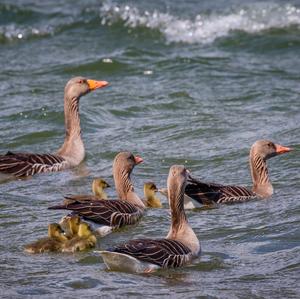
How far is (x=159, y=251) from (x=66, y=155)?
19.8 ft

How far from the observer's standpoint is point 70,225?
11078 mm

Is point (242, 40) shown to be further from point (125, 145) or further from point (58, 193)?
point (58, 193)

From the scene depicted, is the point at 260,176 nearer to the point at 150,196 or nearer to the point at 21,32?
the point at 150,196

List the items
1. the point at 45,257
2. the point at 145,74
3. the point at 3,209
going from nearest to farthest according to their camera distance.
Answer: the point at 45,257
the point at 3,209
the point at 145,74

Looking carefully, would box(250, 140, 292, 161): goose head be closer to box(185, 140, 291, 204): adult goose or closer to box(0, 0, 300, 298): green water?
box(185, 140, 291, 204): adult goose

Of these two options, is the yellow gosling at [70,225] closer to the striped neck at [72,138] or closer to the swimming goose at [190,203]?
the swimming goose at [190,203]

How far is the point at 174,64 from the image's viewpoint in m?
22.2

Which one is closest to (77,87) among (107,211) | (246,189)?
(246,189)

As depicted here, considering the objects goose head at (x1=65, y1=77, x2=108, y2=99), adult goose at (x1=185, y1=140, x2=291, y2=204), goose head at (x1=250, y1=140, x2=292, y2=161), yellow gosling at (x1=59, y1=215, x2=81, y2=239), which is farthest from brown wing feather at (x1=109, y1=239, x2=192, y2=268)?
goose head at (x1=65, y1=77, x2=108, y2=99)

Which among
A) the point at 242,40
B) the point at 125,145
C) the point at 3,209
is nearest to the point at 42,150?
the point at 125,145

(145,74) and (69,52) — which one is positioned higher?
(69,52)

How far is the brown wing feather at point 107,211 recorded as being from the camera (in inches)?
440

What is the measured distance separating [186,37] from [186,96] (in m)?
6.01

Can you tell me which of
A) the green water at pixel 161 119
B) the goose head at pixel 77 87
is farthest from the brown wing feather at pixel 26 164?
the goose head at pixel 77 87
